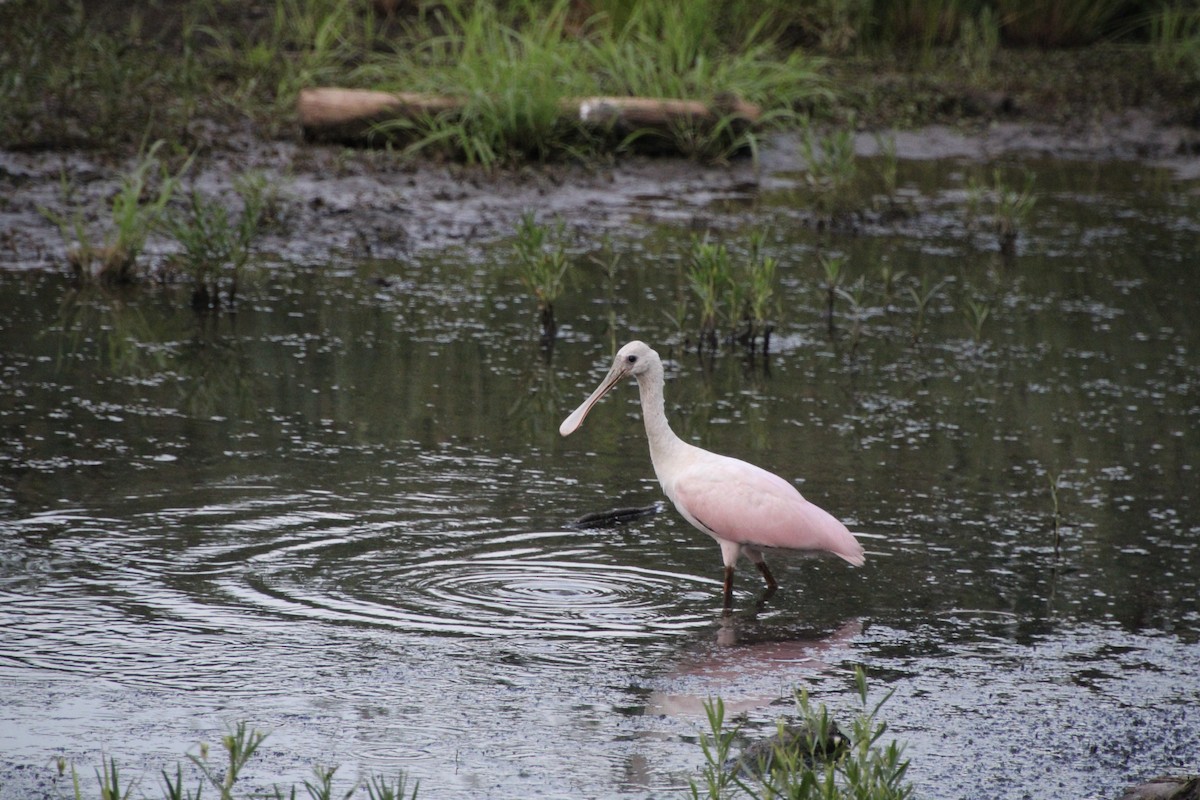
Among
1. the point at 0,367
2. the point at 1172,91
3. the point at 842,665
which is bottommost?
the point at 842,665

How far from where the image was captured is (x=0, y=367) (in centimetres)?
821

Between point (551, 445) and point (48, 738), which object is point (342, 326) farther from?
point (48, 738)

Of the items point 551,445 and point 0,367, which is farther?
point 0,367

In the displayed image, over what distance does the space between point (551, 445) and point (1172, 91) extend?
1259cm

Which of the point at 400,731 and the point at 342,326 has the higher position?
the point at 342,326

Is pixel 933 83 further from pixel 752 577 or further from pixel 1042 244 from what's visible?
pixel 752 577

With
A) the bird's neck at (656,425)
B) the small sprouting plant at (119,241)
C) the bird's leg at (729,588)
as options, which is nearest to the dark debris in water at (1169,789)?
the bird's leg at (729,588)

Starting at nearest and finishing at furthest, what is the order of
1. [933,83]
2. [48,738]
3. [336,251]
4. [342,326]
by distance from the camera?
1. [48,738]
2. [342,326]
3. [336,251]
4. [933,83]

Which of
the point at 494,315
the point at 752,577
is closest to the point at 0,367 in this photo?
the point at 494,315

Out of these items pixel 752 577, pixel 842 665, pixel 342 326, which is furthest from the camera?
pixel 342 326

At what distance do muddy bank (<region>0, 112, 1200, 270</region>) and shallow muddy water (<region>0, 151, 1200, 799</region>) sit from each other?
0.49m

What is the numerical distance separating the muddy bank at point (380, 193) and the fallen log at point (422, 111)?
0.76 ft

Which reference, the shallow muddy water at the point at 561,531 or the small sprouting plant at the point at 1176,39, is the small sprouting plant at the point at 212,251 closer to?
the shallow muddy water at the point at 561,531

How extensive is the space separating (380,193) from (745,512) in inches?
281
